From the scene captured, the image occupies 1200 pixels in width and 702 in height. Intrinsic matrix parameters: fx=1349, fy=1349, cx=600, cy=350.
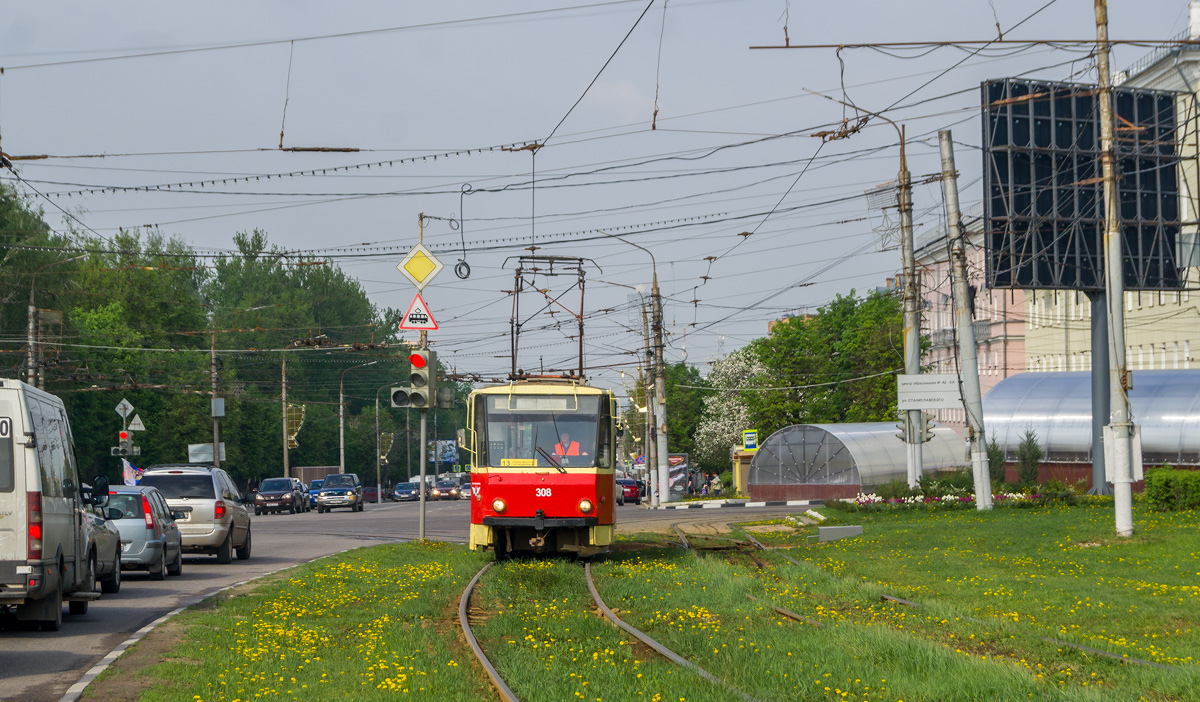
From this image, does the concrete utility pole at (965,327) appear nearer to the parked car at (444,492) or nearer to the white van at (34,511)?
the white van at (34,511)

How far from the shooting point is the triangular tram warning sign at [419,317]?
24328mm

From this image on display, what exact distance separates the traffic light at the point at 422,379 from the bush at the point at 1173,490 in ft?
53.7

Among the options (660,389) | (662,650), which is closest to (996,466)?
(660,389)

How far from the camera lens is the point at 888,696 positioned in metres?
8.82

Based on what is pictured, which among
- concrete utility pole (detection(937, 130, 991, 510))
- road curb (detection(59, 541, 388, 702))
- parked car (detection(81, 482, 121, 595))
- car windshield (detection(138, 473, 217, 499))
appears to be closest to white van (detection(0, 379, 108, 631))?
road curb (detection(59, 541, 388, 702))

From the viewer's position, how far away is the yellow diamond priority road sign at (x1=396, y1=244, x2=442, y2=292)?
25000 millimetres

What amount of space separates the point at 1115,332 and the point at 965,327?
1041 cm

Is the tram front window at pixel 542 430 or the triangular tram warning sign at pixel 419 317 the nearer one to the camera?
the tram front window at pixel 542 430

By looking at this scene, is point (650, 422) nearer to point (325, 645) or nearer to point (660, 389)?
point (660, 389)

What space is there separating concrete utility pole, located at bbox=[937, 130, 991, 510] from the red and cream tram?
15.0 metres

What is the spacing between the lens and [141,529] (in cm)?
1967

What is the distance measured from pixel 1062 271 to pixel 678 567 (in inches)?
939

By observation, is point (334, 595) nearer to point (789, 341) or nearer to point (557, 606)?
point (557, 606)

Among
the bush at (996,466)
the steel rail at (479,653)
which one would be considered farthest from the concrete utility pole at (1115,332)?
the bush at (996,466)
